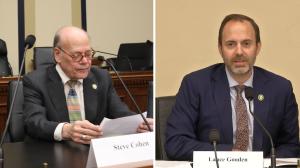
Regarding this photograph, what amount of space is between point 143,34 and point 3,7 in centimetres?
172

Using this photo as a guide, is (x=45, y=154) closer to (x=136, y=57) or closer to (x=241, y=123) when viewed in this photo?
(x=241, y=123)

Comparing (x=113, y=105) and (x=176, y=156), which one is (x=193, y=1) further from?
(x=113, y=105)

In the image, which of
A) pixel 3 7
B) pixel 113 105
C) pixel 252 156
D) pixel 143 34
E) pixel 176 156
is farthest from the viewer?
pixel 143 34

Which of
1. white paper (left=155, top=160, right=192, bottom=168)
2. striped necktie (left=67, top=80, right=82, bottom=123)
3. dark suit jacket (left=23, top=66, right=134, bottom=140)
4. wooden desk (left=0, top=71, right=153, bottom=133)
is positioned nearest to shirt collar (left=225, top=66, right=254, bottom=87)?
white paper (left=155, top=160, right=192, bottom=168)

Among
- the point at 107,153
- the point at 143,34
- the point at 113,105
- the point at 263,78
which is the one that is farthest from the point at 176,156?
the point at 143,34

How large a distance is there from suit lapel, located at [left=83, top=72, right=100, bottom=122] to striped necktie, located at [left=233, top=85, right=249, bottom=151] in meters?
1.23

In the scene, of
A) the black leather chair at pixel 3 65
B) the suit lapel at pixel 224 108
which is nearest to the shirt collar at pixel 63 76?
the suit lapel at pixel 224 108

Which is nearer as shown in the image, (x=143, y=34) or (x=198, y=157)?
(x=198, y=157)

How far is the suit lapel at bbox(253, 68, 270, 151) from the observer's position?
3.80ft

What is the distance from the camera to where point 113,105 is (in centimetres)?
245

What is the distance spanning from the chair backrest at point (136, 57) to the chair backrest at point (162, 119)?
9.55ft

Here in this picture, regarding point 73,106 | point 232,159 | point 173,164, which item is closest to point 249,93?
point 232,159

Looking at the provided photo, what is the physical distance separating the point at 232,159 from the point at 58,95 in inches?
51.4

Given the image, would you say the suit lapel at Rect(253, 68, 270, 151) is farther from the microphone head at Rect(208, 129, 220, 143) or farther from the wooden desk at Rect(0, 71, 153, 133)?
the wooden desk at Rect(0, 71, 153, 133)
